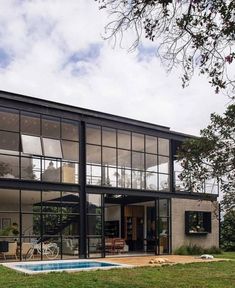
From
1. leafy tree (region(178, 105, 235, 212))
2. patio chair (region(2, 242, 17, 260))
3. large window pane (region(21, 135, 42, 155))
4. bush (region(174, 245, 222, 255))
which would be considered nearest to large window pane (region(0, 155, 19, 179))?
large window pane (region(21, 135, 42, 155))

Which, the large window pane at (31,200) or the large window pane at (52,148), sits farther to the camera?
the large window pane at (31,200)

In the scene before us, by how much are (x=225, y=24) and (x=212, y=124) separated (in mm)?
7141

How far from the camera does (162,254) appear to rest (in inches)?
1031

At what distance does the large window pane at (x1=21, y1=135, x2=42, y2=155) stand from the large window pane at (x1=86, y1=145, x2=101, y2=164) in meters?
2.95

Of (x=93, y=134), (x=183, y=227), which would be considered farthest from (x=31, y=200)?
(x=183, y=227)

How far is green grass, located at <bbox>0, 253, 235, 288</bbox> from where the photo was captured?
519 inches

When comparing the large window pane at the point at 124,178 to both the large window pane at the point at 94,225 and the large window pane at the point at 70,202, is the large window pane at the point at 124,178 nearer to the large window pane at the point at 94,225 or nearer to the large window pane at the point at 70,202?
the large window pane at the point at 94,225

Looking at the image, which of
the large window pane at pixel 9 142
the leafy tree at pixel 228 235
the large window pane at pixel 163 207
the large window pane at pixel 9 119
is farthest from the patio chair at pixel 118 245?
the large window pane at pixel 9 119

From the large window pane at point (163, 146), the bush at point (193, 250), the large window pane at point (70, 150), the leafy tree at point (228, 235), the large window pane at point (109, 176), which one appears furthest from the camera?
the leafy tree at point (228, 235)

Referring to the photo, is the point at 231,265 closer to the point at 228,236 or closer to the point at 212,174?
the point at 212,174

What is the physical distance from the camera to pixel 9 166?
21.6 m

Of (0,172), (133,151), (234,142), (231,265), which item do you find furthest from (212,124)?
(133,151)

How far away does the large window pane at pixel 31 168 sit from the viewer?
2161cm

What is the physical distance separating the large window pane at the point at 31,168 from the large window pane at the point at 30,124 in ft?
3.92
